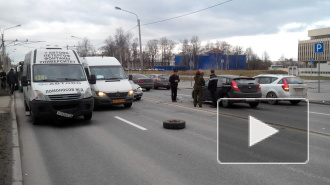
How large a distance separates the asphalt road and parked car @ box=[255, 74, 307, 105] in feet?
18.4

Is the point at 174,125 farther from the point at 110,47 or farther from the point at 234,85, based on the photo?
the point at 110,47

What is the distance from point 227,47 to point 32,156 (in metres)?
140

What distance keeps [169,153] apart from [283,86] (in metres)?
10.3

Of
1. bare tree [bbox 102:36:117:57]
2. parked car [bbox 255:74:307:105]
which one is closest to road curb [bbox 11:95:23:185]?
parked car [bbox 255:74:307:105]

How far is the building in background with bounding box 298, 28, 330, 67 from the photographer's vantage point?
108375 mm

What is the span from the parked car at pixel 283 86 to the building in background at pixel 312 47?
101123 millimetres

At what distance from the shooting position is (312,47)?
4564 inches

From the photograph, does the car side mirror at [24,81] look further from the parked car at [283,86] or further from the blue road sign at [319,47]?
the blue road sign at [319,47]

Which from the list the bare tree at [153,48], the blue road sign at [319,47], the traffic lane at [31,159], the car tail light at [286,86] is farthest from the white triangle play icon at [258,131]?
the bare tree at [153,48]

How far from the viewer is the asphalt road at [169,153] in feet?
14.9

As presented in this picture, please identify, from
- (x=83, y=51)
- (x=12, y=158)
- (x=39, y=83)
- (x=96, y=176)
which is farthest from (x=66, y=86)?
(x=83, y=51)

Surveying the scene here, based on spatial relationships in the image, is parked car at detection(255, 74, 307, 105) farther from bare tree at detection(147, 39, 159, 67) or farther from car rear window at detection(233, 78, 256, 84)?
bare tree at detection(147, 39, 159, 67)

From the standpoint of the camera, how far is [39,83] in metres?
9.97

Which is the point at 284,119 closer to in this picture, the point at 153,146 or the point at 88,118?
the point at 153,146
